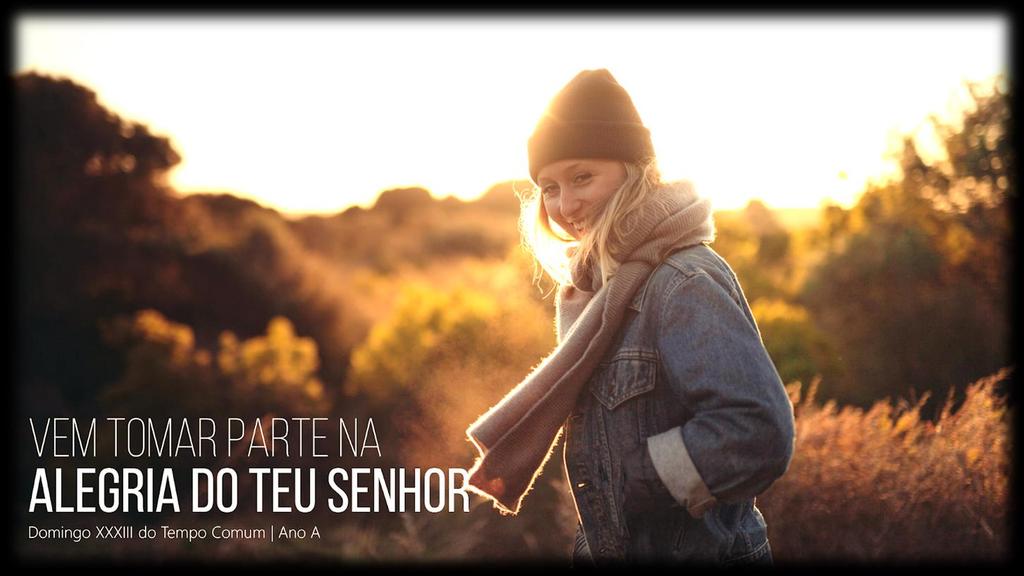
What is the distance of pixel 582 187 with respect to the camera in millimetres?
2033

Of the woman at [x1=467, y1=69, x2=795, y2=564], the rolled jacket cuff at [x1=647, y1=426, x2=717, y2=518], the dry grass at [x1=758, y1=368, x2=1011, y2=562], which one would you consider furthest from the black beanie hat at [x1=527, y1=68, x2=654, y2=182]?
the dry grass at [x1=758, y1=368, x2=1011, y2=562]

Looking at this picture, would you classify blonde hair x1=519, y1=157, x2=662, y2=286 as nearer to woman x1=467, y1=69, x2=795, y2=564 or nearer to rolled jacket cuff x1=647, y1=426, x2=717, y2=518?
woman x1=467, y1=69, x2=795, y2=564

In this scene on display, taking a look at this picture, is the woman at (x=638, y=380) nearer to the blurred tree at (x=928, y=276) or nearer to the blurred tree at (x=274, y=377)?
the blurred tree at (x=928, y=276)

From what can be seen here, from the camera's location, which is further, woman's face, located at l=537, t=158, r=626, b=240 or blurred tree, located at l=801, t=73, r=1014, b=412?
blurred tree, located at l=801, t=73, r=1014, b=412

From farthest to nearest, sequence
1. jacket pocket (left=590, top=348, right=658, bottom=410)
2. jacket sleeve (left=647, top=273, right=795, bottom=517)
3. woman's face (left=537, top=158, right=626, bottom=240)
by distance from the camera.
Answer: woman's face (left=537, top=158, right=626, bottom=240) → jacket pocket (left=590, top=348, right=658, bottom=410) → jacket sleeve (left=647, top=273, right=795, bottom=517)

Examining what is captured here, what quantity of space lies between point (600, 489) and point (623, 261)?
50cm

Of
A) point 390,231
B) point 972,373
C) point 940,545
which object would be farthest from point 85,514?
point 390,231

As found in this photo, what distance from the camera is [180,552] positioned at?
600 cm

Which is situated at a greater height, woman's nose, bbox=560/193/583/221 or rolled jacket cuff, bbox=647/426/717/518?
woman's nose, bbox=560/193/583/221

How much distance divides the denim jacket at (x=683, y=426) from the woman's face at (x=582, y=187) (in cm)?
22

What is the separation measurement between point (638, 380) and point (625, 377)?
0.03m

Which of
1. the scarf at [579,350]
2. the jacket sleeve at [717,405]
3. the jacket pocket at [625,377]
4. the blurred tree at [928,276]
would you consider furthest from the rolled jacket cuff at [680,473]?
the blurred tree at [928,276]

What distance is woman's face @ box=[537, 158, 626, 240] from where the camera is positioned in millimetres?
1995

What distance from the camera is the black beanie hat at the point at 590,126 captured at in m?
2.01
